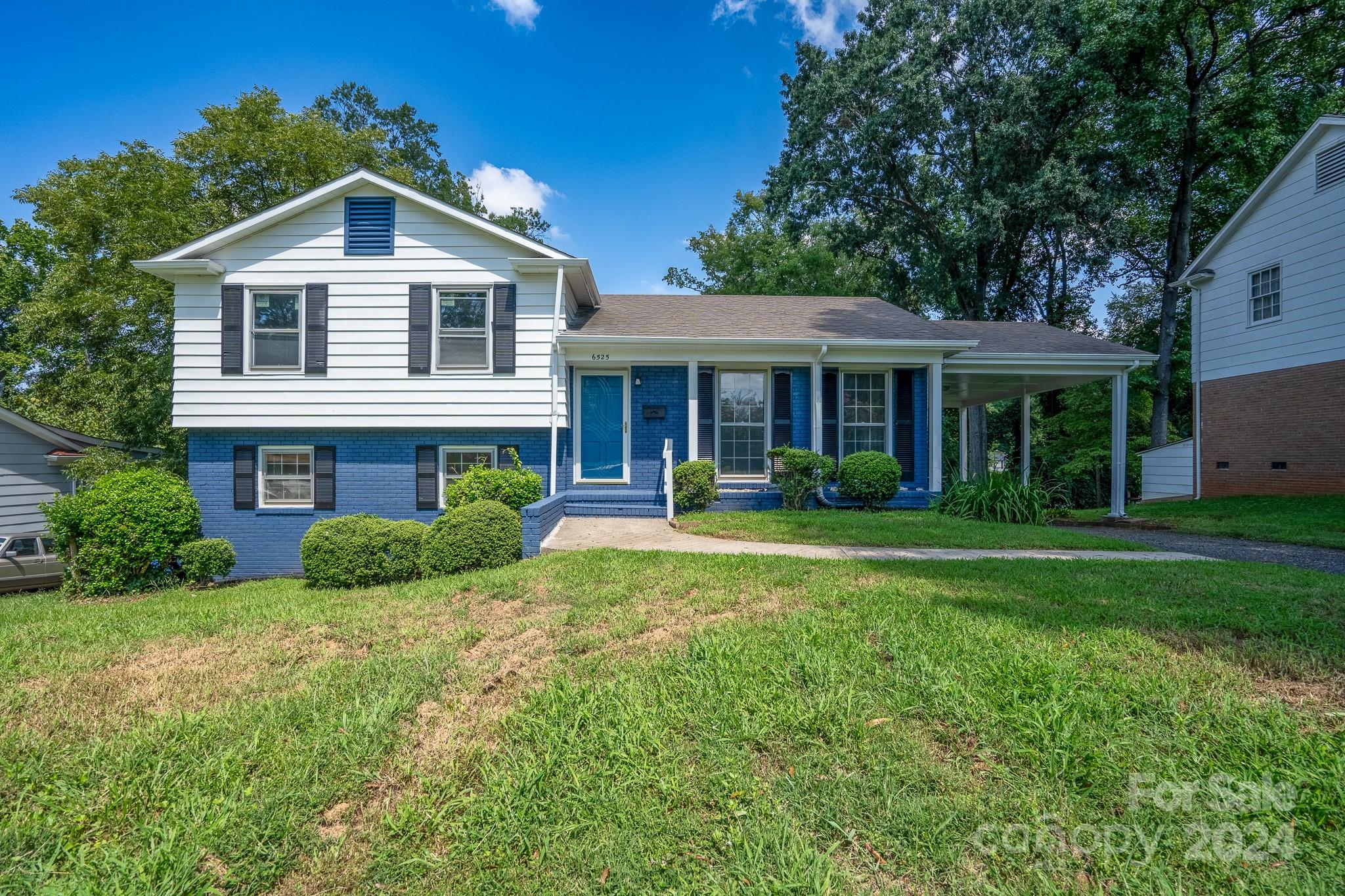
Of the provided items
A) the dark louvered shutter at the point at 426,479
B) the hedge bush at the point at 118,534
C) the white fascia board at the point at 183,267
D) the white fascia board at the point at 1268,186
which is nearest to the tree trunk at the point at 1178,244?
the white fascia board at the point at 1268,186

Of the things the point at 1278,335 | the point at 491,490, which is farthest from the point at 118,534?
the point at 1278,335

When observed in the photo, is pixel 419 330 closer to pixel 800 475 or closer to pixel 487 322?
pixel 487 322

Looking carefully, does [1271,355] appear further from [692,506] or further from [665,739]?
[665,739]

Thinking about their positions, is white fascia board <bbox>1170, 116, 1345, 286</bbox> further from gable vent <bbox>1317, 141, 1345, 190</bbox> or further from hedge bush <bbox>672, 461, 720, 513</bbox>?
hedge bush <bbox>672, 461, 720, 513</bbox>

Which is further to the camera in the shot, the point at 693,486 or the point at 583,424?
the point at 583,424

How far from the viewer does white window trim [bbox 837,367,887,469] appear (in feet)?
37.0

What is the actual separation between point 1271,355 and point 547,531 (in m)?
16.3

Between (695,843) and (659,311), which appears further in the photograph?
(659,311)

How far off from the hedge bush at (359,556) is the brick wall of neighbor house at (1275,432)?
17.0 meters

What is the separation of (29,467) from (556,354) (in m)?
12.3

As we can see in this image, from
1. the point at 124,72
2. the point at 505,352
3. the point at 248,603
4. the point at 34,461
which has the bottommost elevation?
the point at 248,603

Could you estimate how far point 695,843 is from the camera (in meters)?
2.11

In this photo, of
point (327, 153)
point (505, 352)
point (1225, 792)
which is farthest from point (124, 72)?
point (1225, 792)

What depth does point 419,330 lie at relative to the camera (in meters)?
9.72
